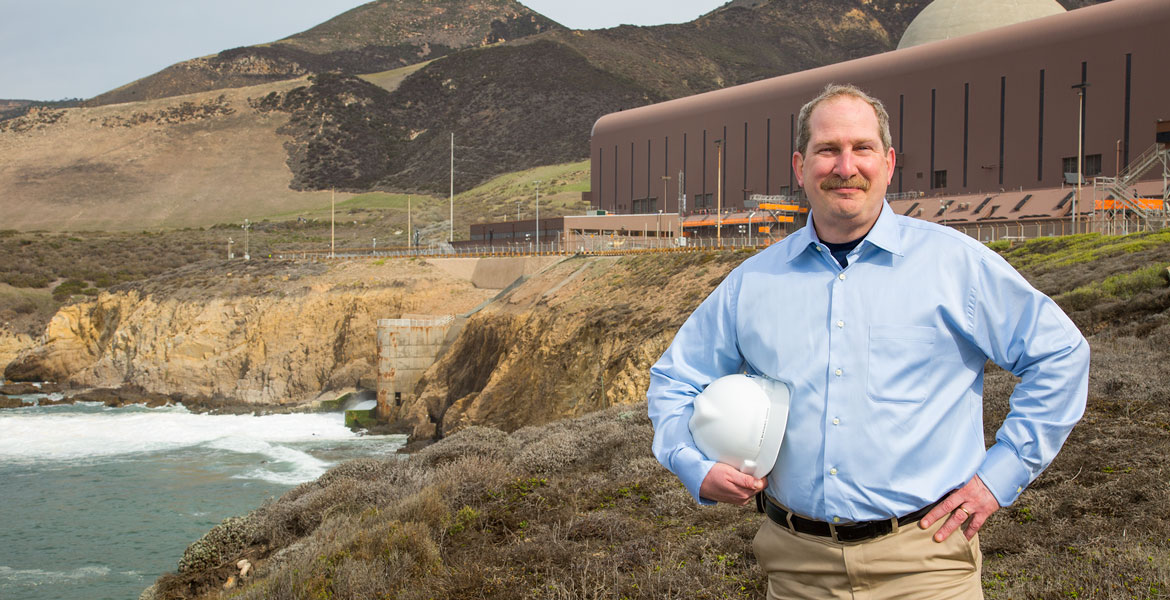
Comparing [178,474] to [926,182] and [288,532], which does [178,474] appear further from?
[926,182]

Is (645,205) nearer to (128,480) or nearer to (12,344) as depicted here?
(12,344)

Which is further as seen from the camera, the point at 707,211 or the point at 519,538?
the point at 707,211

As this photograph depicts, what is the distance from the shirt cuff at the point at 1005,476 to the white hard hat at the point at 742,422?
71cm

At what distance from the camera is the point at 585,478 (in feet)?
36.0

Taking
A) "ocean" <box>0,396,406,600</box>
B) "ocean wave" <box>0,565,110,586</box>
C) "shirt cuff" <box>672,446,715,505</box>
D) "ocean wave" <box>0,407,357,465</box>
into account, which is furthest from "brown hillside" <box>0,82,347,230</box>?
"shirt cuff" <box>672,446,715,505</box>

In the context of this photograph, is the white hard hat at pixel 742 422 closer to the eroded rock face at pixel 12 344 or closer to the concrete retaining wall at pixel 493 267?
the concrete retaining wall at pixel 493 267

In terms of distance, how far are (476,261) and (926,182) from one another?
29042mm

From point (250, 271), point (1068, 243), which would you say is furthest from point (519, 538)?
point (250, 271)

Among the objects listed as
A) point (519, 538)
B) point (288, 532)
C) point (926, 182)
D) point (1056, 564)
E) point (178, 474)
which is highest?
point (926, 182)

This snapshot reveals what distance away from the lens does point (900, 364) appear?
337 centimetres

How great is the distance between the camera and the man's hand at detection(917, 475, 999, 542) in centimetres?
330

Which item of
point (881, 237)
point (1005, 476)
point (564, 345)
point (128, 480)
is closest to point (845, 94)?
point (881, 237)

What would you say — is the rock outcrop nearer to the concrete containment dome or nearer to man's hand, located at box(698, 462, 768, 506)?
man's hand, located at box(698, 462, 768, 506)

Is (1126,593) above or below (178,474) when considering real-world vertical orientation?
above
